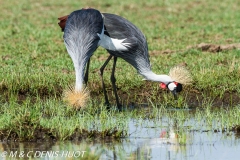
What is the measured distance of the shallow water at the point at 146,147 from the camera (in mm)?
6023

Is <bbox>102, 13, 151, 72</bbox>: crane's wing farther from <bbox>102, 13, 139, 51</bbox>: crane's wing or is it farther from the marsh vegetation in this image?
the marsh vegetation

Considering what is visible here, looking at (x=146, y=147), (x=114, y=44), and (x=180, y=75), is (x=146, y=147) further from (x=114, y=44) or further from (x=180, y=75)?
(x=114, y=44)

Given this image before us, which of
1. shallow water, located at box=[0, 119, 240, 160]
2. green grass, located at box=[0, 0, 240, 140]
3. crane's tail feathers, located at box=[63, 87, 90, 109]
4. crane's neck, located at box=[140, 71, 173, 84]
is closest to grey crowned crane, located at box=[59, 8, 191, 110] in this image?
crane's neck, located at box=[140, 71, 173, 84]

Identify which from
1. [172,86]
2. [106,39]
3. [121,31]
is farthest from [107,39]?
[172,86]

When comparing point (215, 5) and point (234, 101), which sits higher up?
point (215, 5)

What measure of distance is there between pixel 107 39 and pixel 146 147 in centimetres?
241

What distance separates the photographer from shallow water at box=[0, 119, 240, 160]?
602 cm

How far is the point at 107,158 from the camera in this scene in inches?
235

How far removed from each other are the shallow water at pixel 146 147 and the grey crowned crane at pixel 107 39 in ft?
4.46

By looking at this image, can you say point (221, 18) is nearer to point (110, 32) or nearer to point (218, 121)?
point (110, 32)

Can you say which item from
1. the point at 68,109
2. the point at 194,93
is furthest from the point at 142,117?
the point at 194,93

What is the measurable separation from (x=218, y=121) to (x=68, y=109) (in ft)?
5.27

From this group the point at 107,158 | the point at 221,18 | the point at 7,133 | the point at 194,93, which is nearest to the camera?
the point at 107,158

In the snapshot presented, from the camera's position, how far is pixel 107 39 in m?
8.55
